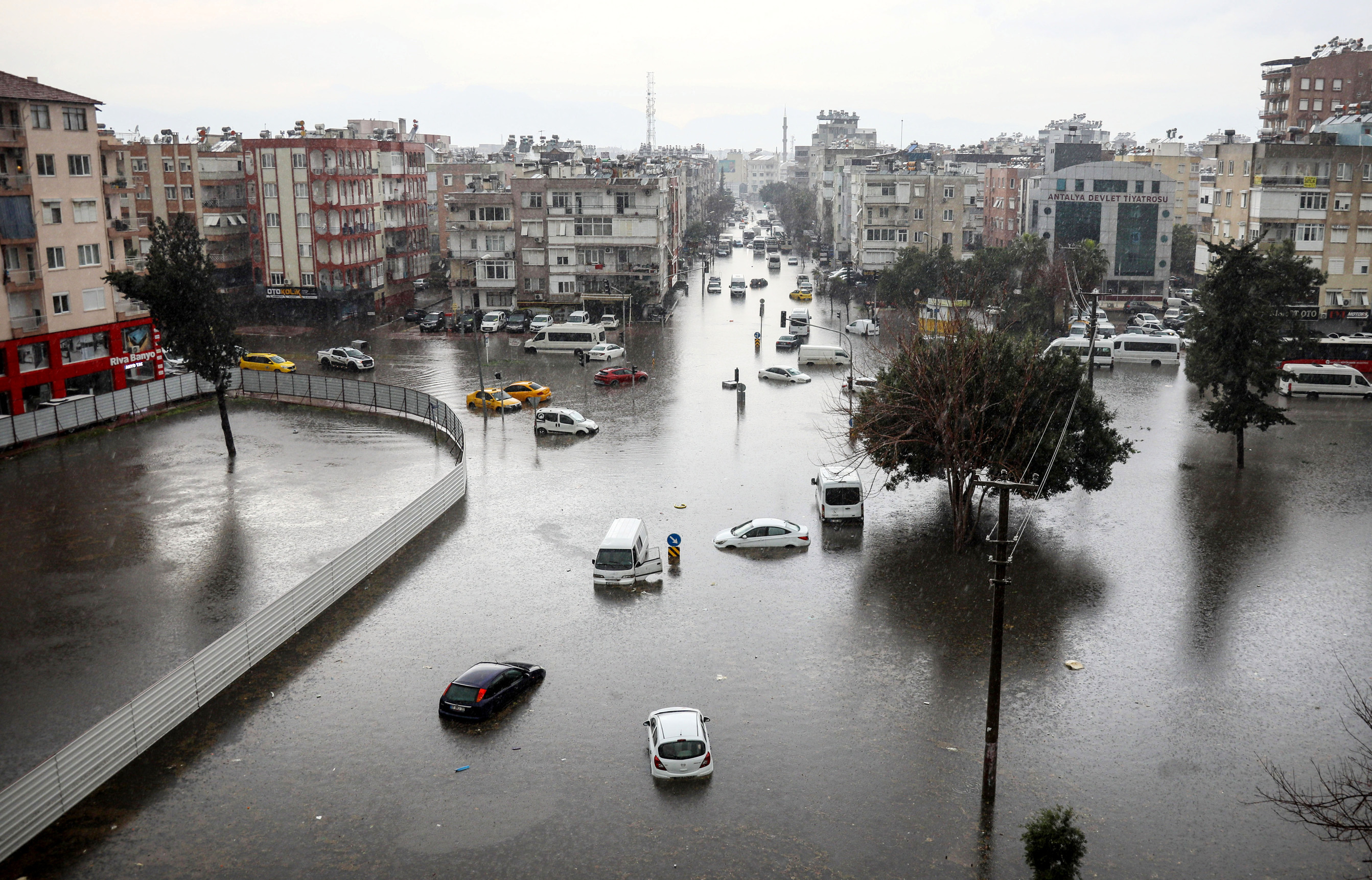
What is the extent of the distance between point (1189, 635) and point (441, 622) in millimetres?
16689

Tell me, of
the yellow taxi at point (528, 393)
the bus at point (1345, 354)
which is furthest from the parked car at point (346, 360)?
the bus at point (1345, 354)

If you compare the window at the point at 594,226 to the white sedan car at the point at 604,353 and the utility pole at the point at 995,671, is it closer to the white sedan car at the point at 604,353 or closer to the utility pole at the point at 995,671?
the white sedan car at the point at 604,353

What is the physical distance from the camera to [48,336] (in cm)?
4350

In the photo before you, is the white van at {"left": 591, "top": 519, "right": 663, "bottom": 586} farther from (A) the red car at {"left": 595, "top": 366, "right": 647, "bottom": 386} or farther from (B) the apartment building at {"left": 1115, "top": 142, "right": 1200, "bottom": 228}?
(B) the apartment building at {"left": 1115, "top": 142, "right": 1200, "bottom": 228}

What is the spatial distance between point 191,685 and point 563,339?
44136 millimetres

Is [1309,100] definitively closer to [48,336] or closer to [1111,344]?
[1111,344]

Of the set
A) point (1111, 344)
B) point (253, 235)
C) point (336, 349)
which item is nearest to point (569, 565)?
point (336, 349)

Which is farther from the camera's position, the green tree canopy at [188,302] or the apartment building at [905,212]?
the apartment building at [905,212]

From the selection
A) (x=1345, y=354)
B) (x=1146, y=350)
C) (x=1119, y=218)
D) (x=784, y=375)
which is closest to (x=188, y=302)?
(x=784, y=375)

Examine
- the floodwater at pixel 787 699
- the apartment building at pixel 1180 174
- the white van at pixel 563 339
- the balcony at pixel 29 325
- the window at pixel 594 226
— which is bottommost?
the floodwater at pixel 787 699

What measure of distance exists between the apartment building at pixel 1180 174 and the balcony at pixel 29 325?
89784 millimetres

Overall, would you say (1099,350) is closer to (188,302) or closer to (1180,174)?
(188,302)

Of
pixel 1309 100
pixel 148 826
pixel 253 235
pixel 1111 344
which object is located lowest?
pixel 148 826

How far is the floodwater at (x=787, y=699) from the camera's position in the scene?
612 inches
